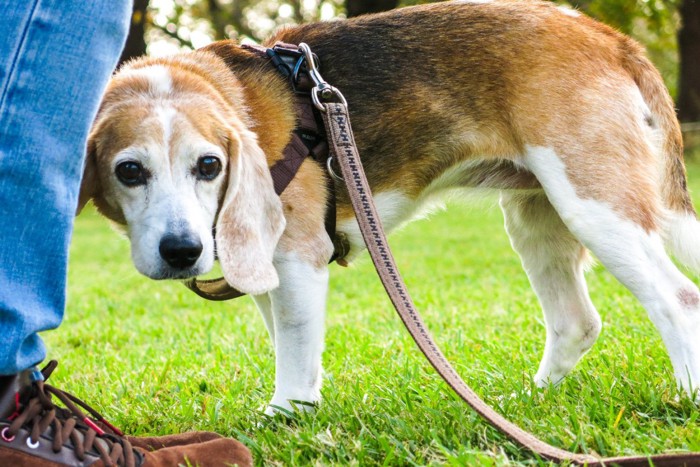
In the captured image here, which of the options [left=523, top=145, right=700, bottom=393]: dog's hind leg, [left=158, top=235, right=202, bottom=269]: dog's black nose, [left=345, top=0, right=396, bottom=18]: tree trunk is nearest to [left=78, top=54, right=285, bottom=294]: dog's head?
[left=158, top=235, right=202, bottom=269]: dog's black nose

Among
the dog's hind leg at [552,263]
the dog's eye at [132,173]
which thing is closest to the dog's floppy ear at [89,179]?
the dog's eye at [132,173]

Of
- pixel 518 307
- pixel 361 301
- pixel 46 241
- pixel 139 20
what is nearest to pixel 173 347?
pixel 361 301

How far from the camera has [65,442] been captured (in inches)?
84.0

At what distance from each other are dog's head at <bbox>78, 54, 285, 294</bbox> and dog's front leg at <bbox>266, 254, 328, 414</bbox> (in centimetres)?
15

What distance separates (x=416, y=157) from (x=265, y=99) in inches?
26.0

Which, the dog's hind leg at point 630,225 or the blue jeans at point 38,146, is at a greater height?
the blue jeans at point 38,146

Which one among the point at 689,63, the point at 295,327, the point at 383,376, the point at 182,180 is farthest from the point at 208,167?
the point at 689,63

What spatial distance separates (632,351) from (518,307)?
1.84 m

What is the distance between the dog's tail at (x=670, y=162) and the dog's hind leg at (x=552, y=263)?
507 millimetres

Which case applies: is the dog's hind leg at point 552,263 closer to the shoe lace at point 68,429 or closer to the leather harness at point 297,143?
the leather harness at point 297,143

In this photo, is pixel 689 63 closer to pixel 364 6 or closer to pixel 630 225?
pixel 364 6

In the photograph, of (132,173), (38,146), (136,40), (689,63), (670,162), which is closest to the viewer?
(38,146)

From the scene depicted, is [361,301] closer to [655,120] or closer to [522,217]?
[522,217]

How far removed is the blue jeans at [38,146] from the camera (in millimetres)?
1983
